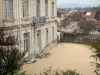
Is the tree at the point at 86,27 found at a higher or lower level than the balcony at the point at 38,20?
lower

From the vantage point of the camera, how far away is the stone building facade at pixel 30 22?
712 inches

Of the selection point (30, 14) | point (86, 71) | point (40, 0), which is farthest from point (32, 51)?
point (86, 71)

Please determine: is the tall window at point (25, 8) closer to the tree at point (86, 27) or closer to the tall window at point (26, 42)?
the tall window at point (26, 42)

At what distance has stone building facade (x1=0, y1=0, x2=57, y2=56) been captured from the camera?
59.4 ft

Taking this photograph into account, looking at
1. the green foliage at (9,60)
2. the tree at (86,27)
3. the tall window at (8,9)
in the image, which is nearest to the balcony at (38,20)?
the tall window at (8,9)

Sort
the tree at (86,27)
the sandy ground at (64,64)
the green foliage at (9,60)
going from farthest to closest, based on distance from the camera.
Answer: the tree at (86,27) → the sandy ground at (64,64) → the green foliage at (9,60)

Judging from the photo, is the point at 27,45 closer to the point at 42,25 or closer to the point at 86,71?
the point at 42,25

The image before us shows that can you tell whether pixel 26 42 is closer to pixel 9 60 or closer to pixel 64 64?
pixel 64 64

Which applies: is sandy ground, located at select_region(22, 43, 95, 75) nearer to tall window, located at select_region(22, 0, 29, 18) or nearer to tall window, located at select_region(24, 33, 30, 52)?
tall window, located at select_region(24, 33, 30, 52)

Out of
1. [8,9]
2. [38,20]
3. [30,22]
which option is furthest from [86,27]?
[8,9]

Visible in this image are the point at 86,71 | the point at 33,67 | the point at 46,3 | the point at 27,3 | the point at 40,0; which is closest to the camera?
the point at 86,71

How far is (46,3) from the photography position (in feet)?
88.0

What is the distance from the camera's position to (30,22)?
21578 mm

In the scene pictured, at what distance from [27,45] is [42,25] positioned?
3.80 metres
